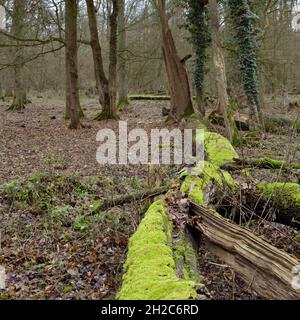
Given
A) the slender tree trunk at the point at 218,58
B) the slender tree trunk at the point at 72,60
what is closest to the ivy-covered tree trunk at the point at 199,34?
the slender tree trunk at the point at 218,58

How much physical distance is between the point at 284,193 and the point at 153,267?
3215mm

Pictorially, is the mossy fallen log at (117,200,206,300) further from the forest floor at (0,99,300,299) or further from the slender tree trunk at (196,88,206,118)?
the slender tree trunk at (196,88,206,118)

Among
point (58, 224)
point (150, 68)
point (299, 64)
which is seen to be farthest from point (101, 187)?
point (150, 68)

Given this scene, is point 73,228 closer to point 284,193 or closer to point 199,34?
point 284,193

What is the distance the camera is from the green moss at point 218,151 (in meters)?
8.23

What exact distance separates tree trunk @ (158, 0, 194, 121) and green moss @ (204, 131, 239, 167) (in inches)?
323

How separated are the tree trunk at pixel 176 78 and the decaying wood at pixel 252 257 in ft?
43.4

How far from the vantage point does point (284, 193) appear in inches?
243

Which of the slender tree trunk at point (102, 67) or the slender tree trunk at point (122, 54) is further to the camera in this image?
the slender tree trunk at point (122, 54)

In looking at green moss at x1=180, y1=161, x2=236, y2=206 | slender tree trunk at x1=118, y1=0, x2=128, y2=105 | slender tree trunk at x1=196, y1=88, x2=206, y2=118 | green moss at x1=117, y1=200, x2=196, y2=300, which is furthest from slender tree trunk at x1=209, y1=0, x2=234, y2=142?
slender tree trunk at x1=118, y1=0, x2=128, y2=105

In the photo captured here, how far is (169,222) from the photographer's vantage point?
16.3 ft

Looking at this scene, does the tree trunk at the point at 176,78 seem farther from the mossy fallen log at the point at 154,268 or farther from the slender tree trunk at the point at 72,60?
the mossy fallen log at the point at 154,268

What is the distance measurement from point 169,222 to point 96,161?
6561 millimetres

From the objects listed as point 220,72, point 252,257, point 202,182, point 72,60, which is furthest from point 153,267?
point 72,60
